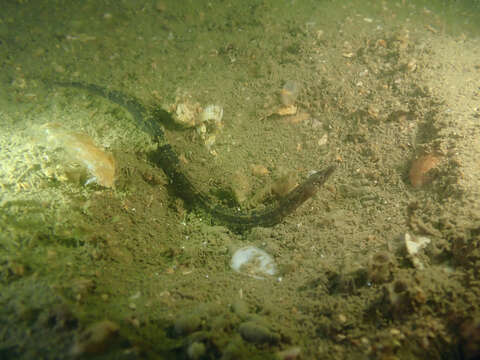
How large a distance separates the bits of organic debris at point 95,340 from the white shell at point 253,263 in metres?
1.68

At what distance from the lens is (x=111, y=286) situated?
242 centimetres

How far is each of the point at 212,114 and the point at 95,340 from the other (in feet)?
12.1

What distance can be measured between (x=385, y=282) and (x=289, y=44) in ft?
17.1

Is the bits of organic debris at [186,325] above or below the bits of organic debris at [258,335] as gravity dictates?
above

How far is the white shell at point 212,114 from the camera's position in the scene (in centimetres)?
451

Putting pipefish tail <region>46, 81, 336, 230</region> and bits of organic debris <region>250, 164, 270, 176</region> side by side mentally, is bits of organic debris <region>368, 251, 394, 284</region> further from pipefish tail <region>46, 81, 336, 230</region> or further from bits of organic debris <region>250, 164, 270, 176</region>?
bits of organic debris <region>250, 164, 270, 176</region>

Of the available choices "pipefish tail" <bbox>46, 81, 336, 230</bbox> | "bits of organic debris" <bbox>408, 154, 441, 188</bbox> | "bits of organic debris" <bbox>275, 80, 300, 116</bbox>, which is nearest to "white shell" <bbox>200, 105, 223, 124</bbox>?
"pipefish tail" <bbox>46, 81, 336, 230</bbox>

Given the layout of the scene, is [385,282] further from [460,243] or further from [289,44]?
[289,44]

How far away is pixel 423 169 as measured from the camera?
3.39 m

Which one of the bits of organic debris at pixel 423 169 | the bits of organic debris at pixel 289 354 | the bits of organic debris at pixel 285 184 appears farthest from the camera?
the bits of organic debris at pixel 285 184

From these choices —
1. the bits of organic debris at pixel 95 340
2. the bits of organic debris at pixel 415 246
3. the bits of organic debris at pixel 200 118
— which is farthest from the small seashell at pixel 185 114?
the bits of organic debris at pixel 415 246

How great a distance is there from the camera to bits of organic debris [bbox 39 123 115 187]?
3201mm

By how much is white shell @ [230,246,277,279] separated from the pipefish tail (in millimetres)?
599

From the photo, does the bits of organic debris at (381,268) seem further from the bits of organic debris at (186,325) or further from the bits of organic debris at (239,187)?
the bits of organic debris at (239,187)
